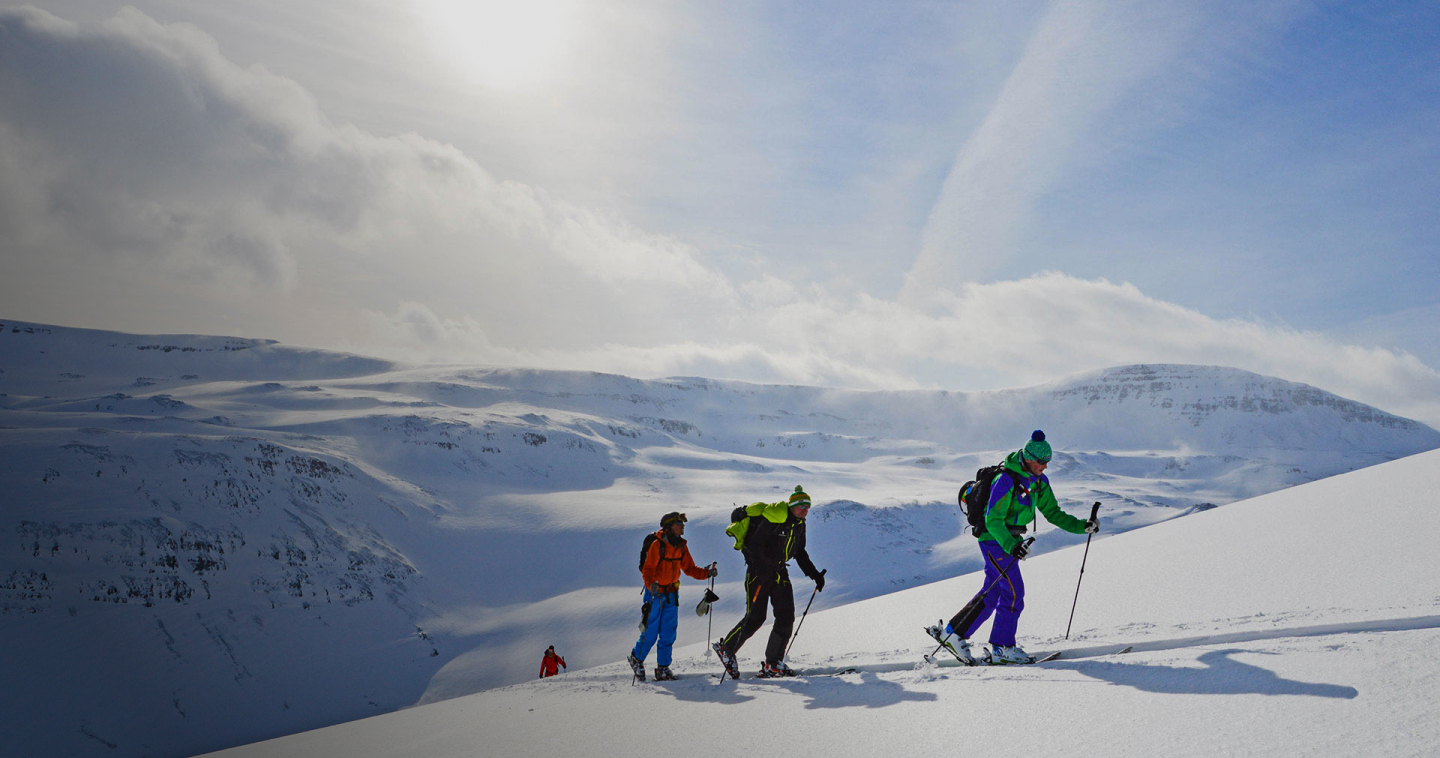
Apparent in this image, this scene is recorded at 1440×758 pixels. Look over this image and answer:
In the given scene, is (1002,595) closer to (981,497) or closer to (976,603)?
(976,603)

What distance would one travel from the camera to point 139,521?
2100 cm

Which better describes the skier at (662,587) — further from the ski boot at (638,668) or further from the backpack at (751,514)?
the backpack at (751,514)

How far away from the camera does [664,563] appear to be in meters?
8.02

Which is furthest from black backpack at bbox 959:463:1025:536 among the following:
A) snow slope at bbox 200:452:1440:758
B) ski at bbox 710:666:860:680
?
ski at bbox 710:666:860:680

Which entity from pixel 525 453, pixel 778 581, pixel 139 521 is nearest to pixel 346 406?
pixel 525 453

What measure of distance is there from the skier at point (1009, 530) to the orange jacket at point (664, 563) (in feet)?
11.1

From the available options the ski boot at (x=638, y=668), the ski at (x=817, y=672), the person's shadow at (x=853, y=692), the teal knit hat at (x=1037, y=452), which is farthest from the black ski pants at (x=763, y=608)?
the teal knit hat at (x=1037, y=452)

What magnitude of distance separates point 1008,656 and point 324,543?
26.3m

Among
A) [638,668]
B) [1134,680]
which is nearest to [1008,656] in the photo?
[1134,680]

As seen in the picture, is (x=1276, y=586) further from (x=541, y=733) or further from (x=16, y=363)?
(x=16, y=363)

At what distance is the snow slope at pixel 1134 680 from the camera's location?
9.92 feet

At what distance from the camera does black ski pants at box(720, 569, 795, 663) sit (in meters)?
6.98

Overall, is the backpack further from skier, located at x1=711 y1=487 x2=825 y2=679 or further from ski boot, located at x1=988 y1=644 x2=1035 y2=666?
ski boot, located at x1=988 y1=644 x2=1035 y2=666

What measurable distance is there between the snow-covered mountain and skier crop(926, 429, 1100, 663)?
1722cm
